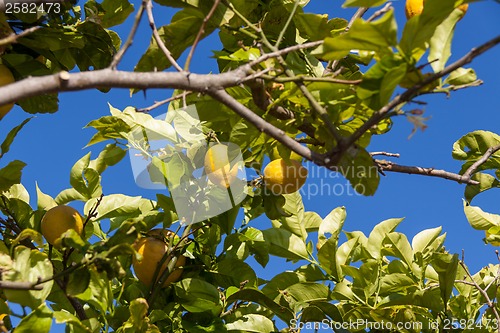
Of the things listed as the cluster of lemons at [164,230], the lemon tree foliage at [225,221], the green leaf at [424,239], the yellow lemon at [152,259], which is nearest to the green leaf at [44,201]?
the lemon tree foliage at [225,221]

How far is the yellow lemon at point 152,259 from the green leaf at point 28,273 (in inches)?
15.8

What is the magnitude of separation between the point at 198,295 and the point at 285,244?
0.29 m

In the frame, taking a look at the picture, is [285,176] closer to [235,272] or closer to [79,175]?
[235,272]

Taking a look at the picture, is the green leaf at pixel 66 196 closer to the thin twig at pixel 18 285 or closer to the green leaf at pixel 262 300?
the green leaf at pixel 262 300

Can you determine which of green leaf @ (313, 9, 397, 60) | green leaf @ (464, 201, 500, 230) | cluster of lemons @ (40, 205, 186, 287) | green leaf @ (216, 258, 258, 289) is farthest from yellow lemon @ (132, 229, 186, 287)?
green leaf @ (464, 201, 500, 230)

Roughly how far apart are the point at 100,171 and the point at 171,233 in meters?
0.33

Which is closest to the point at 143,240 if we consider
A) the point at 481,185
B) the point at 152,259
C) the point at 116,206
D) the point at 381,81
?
the point at 152,259

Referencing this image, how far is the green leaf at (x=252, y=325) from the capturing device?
55.6 inches

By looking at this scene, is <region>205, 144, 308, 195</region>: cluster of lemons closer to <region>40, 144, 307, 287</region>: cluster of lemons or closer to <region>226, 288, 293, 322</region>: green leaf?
<region>40, 144, 307, 287</region>: cluster of lemons

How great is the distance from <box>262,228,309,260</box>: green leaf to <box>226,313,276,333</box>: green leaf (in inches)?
8.4

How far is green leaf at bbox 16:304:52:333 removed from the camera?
942mm

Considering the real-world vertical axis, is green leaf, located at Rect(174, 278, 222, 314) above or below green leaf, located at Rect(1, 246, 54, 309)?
above

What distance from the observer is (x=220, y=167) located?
1334mm

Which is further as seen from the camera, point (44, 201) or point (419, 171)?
point (44, 201)
